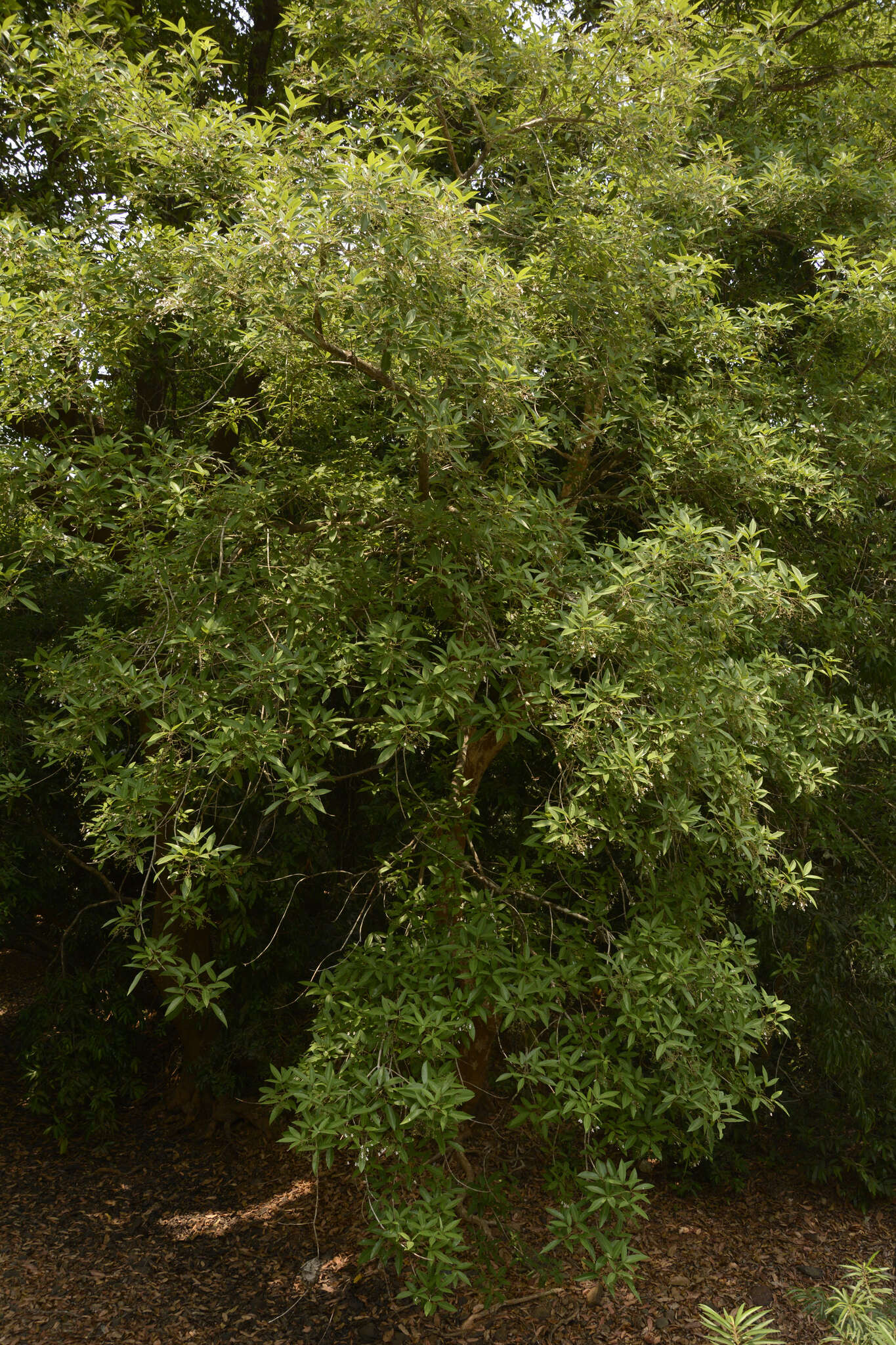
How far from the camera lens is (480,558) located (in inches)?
115

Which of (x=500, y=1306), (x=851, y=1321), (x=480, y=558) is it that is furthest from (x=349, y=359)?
(x=500, y=1306)

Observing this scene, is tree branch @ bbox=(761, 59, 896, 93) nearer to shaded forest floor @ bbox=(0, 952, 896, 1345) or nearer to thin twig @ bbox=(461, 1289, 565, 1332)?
shaded forest floor @ bbox=(0, 952, 896, 1345)

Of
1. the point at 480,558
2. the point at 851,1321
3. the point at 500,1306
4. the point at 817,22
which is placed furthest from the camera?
the point at 817,22

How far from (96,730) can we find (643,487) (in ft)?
6.86

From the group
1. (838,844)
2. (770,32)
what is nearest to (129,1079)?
(838,844)

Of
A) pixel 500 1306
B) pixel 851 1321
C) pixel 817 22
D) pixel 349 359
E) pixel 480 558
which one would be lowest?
pixel 500 1306

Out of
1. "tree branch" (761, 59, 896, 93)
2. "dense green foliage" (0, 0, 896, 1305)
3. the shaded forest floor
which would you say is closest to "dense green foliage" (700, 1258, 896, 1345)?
"dense green foliage" (0, 0, 896, 1305)

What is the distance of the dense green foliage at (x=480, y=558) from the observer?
273 centimetres

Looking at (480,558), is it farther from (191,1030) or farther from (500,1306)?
(191,1030)

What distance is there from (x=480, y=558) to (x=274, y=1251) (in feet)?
11.8

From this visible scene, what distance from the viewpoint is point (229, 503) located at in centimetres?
313

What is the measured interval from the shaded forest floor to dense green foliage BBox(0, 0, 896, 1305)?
2.27ft

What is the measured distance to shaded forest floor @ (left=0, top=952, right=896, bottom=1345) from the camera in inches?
164

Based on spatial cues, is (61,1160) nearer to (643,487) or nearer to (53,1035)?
(53,1035)
